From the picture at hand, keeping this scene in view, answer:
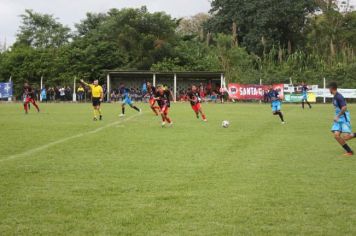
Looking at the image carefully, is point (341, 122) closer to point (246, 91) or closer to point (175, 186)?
point (175, 186)

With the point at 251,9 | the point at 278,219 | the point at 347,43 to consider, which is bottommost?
the point at 278,219

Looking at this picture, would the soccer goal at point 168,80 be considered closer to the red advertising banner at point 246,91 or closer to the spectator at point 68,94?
the red advertising banner at point 246,91

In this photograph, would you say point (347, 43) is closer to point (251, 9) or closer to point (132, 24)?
point (251, 9)

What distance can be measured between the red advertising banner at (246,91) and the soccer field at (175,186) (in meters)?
32.0

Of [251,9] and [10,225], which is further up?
[251,9]

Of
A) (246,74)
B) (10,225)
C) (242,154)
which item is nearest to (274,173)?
(242,154)

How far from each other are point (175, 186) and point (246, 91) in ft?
134

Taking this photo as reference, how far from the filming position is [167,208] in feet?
24.6

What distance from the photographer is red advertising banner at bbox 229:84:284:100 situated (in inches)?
1923

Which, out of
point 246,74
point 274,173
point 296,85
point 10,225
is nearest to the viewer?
point 10,225

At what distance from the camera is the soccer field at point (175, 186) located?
6.71 meters

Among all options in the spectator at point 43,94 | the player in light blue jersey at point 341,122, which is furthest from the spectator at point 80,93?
the player in light blue jersey at point 341,122

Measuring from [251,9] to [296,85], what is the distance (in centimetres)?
2010

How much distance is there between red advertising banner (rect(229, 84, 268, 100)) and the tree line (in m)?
2.45
